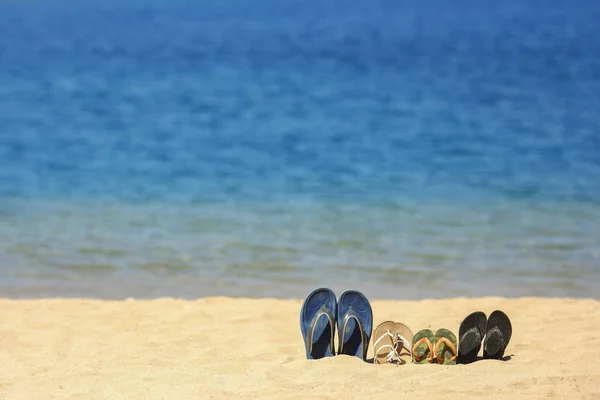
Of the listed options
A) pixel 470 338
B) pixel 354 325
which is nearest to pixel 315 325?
pixel 354 325

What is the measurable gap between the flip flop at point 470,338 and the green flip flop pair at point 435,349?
54 mm

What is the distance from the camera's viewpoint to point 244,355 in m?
5.42

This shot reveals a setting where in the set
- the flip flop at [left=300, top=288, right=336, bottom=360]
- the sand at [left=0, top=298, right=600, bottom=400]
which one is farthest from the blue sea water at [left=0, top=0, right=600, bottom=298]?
→ the flip flop at [left=300, top=288, right=336, bottom=360]

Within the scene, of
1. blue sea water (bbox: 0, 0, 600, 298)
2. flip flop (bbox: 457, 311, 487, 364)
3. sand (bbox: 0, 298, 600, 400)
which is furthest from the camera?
blue sea water (bbox: 0, 0, 600, 298)

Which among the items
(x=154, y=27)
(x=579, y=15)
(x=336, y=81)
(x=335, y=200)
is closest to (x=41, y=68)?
(x=336, y=81)

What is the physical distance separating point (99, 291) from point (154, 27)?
85.3 feet

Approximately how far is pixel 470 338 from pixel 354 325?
26.6 inches

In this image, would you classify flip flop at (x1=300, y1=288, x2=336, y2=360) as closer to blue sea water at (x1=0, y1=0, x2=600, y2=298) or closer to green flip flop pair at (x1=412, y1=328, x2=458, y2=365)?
green flip flop pair at (x1=412, y1=328, x2=458, y2=365)

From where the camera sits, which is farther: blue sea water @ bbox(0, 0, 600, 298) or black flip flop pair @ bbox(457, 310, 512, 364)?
blue sea water @ bbox(0, 0, 600, 298)

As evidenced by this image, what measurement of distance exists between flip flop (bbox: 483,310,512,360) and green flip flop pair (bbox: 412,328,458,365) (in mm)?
197

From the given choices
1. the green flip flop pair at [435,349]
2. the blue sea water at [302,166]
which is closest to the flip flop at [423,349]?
the green flip flop pair at [435,349]

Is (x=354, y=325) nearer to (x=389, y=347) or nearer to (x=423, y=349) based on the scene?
(x=389, y=347)

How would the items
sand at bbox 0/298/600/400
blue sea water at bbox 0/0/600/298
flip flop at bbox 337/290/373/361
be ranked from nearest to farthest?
1. sand at bbox 0/298/600/400
2. flip flop at bbox 337/290/373/361
3. blue sea water at bbox 0/0/600/298

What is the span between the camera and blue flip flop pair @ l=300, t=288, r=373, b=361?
16.7 ft
